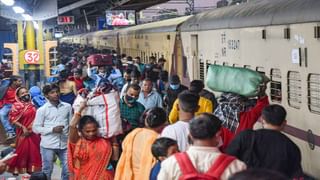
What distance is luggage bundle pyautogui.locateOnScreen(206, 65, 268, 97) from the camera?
20.5 feet

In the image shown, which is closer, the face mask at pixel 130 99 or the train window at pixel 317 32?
the train window at pixel 317 32

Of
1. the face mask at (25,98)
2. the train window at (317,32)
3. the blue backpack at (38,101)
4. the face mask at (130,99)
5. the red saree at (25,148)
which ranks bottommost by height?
the red saree at (25,148)

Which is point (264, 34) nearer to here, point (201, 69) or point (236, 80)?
point (236, 80)

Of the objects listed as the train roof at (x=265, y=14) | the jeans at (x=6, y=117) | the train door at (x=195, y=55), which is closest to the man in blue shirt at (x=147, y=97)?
the train roof at (x=265, y=14)

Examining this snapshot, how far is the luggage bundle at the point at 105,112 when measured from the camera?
232 inches

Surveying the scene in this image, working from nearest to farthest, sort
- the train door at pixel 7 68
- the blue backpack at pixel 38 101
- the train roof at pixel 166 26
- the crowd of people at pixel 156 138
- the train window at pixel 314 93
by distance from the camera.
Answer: the crowd of people at pixel 156 138
the train window at pixel 314 93
the blue backpack at pixel 38 101
the train door at pixel 7 68
the train roof at pixel 166 26

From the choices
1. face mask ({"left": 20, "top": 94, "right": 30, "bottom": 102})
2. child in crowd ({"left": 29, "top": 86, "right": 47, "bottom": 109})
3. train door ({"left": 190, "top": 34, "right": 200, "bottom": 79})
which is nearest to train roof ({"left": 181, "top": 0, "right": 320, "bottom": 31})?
train door ({"left": 190, "top": 34, "right": 200, "bottom": 79})

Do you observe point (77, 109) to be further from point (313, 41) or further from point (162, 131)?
point (313, 41)

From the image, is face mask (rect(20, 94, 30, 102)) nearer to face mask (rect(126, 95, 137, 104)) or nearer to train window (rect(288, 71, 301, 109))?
face mask (rect(126, 95, 137, 104))

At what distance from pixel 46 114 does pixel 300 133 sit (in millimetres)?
2944

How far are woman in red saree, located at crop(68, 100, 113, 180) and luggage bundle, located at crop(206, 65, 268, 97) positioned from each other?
154cm

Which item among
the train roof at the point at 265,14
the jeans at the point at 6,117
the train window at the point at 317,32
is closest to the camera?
the train window at the point at 317,32

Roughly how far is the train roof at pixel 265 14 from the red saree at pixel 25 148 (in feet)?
11.0

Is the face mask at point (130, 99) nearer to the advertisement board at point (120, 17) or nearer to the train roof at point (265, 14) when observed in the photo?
the train roof at point (265, 14)
